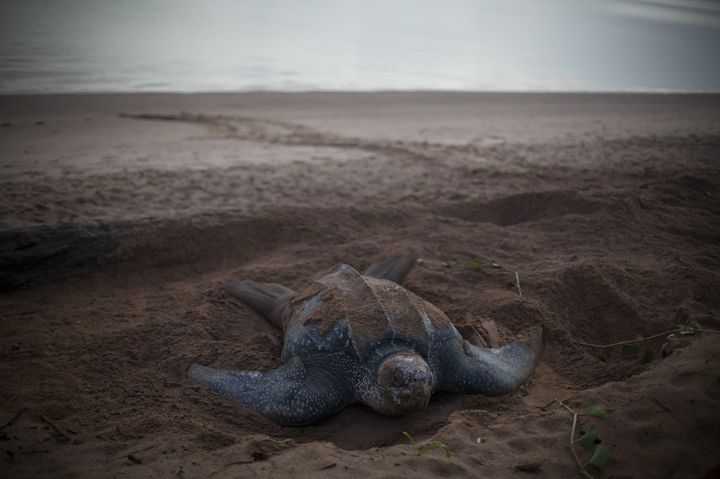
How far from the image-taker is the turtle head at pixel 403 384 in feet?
7.27

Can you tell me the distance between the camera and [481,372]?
2.52 m

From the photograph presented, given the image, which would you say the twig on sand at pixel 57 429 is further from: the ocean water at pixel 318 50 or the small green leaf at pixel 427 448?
the ocean water at pixel 318 50

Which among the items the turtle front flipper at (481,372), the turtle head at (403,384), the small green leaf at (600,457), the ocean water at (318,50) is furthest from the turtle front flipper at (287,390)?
the ocean water at (318,50)

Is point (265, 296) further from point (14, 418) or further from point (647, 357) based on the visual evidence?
point (647, 357)

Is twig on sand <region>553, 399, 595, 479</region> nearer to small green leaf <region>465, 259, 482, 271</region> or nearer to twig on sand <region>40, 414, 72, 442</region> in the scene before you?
small green leaf <region>465, 259, 482, 271</region>

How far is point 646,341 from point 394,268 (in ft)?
4.95

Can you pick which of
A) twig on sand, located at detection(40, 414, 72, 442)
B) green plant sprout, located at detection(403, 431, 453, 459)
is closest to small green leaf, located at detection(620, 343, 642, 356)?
green plant sprout, located at detection(403, 431, 453, 459)

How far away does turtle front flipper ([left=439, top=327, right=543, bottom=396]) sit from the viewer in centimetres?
251

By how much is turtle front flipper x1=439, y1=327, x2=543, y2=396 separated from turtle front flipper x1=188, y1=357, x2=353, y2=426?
515 millimetres

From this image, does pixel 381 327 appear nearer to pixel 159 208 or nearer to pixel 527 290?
pixel 527 290

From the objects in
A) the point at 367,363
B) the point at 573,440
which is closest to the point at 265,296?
the point at 367,363

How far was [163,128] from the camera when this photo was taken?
6762 mm

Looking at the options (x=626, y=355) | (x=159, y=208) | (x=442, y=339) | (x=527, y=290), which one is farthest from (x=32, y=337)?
(x=626, y=355)

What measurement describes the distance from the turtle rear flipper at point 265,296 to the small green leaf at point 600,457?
179 cm
